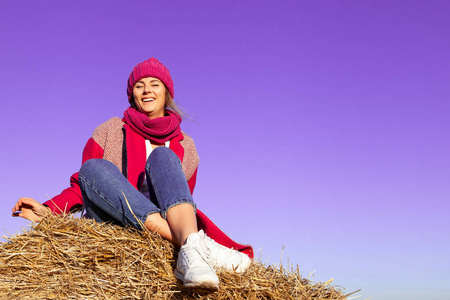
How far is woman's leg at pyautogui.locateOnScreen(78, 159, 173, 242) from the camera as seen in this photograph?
3049 millimetres

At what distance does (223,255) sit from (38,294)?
1.19 metres

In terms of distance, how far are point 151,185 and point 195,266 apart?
927 millimetres

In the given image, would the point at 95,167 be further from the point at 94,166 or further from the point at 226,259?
the point at 226,259

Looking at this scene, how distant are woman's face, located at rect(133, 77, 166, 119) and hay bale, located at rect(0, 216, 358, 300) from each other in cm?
153

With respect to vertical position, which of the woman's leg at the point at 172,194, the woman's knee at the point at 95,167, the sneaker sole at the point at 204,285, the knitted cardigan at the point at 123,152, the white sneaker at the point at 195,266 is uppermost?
the knitted cardigan at the point at 123,152

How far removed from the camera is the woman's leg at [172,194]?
9.55 feet

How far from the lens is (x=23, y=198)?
3.61m

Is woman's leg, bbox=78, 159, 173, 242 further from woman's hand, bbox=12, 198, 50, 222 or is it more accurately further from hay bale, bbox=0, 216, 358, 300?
woman's hand, bbox=12, 198, 50, 222

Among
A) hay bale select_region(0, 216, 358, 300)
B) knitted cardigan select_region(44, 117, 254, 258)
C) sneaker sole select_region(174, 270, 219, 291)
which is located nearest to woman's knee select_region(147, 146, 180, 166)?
hay bale select_region(0, 216, 358, 300)

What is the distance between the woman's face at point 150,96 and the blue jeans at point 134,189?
4.02 feet

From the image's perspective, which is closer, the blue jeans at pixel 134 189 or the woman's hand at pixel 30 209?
the blue jeans at pixel 134 189

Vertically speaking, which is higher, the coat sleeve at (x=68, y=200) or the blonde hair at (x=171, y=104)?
the blonde hair at (x=171, y=104)

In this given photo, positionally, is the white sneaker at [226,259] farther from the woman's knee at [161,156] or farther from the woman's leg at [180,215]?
the woman's knee at [161,156]

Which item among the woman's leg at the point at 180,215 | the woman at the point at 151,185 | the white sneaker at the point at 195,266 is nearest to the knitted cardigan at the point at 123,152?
the woman at the point at 151,185
